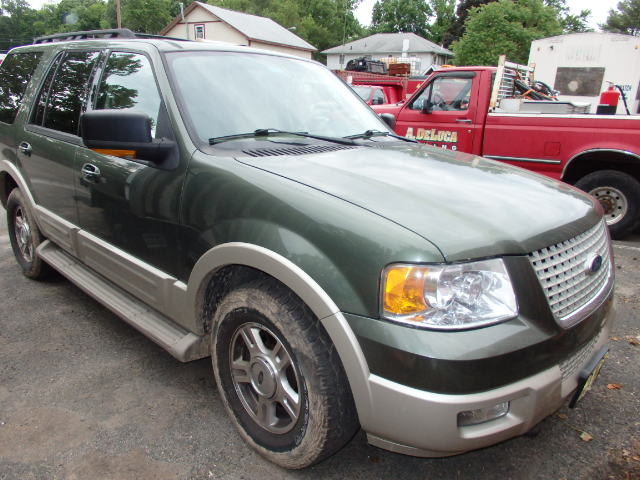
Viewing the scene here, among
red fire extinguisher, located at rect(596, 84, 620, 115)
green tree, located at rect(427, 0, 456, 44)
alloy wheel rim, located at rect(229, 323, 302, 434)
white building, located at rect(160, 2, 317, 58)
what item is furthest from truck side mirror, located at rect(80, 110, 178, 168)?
green tree, located at rect(427, 0, 456, 44)

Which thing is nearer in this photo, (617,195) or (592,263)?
(592,263)

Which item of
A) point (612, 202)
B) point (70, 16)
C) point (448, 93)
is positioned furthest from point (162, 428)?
point (70, 16)

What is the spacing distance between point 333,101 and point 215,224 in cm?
142

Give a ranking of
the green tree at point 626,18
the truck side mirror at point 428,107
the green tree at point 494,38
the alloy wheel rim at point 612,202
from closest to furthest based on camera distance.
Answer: the alloy wheel rim at point 612,202 → the truck side mirror at point 428,107 → the green tree at point 494,38 → the green tree at point 626,18

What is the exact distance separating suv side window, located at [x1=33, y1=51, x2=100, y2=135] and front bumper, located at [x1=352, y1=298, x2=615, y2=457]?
269 centimetres

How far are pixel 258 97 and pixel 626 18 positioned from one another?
66.1 meters

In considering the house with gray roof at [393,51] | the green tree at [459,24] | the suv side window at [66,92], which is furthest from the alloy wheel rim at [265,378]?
the green tree at [459,24]

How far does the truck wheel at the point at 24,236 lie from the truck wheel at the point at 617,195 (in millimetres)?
5730

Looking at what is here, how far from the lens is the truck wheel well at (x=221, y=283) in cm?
229

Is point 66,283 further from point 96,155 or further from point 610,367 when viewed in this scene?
point 610,367

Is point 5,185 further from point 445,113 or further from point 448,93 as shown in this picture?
point 448,93

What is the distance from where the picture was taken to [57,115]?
357cm

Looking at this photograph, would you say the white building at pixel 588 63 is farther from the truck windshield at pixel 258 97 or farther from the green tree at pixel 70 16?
the green tree at pixel 70 16

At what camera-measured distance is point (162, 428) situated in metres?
2.62
